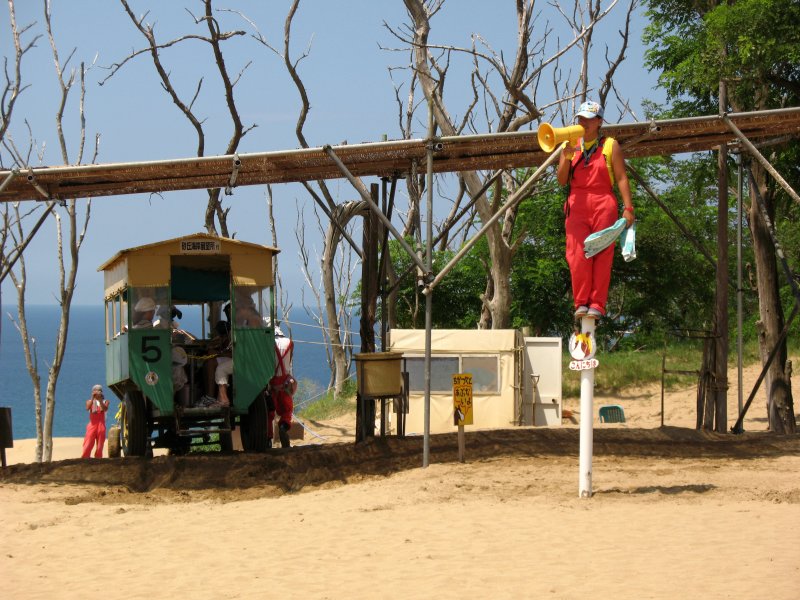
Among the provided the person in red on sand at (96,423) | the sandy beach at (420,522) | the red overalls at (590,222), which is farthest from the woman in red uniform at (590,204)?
the person in red on sand at (96,423)

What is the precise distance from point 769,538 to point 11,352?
607ft

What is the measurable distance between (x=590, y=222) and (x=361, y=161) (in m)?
A: 4.03

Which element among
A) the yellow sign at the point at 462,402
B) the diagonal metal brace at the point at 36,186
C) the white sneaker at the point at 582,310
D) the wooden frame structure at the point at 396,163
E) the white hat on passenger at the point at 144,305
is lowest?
the yellow sign at the point at 462,402

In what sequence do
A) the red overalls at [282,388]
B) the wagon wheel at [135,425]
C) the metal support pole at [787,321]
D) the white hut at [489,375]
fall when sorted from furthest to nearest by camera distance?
the white hut at [489,375] → the metal support pole at [787,321] → the red overalls at [282,388] → the wagon wheel at [135,425]

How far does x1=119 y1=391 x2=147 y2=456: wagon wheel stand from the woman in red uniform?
6233 mm

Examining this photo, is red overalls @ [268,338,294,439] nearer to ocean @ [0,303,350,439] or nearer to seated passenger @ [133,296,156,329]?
seated passenger @ [133,296,156,329]

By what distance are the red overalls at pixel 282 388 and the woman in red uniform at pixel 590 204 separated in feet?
16.7

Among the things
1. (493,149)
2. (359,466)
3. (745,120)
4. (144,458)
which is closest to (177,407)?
(144,458)

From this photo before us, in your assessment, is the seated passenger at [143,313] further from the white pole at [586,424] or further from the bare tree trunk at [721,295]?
the bare tree trunk at [721,295]

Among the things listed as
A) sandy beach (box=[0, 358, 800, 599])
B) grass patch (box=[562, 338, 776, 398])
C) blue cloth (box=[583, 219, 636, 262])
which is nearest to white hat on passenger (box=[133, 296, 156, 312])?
sandy beach (box=[0, 358, 800, 599])

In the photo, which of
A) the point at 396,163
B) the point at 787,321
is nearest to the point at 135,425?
the point at 396,163

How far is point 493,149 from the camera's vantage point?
1494 cm

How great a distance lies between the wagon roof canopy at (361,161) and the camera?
14320mm

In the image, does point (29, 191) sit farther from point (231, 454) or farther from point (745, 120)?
point (745, 120)
